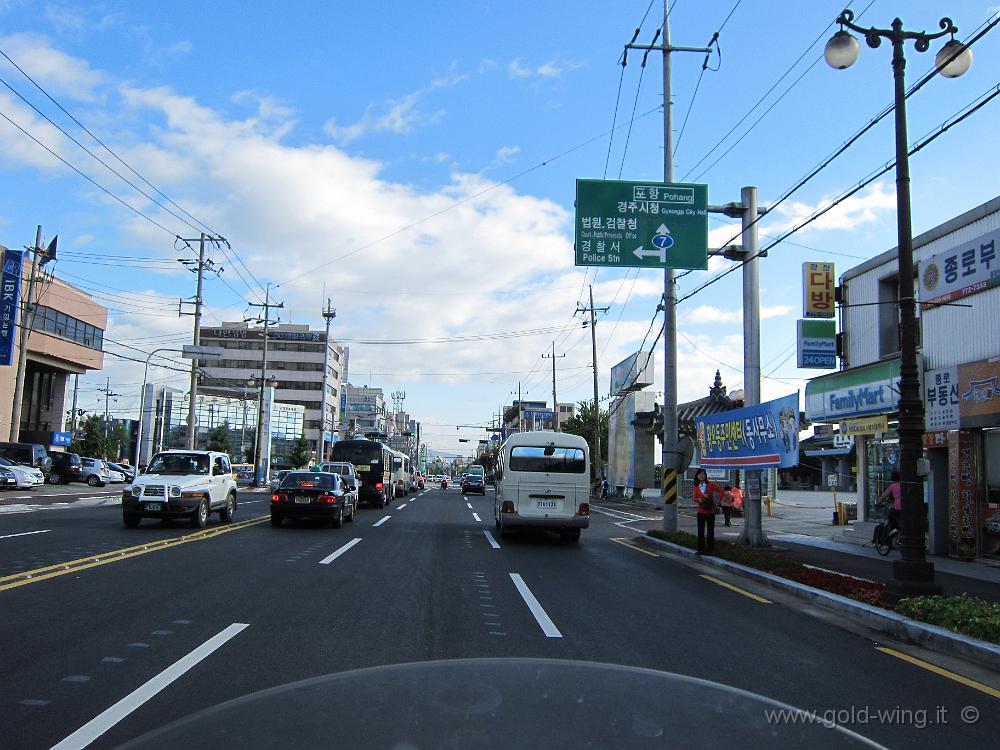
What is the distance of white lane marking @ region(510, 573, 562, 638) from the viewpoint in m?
7.31

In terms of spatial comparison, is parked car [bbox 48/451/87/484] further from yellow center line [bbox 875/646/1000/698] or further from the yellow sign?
yellow center line [bbox 875/646/1000/698]

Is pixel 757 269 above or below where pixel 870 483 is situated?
above

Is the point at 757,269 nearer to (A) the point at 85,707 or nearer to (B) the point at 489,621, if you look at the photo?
(B) the point at 489,621

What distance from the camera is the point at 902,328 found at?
9633 millimetres

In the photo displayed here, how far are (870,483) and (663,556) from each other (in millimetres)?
7154

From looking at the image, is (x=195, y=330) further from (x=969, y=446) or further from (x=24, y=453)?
(x=969, y=446)

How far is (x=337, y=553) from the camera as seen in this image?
13.5 metres

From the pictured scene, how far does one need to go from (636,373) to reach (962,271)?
27345 millimetres

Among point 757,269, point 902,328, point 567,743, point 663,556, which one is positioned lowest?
point 663,556

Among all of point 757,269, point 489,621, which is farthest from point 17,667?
point 757,269

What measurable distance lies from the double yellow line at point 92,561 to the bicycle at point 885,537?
14.3 metres

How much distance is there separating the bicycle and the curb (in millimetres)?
5186

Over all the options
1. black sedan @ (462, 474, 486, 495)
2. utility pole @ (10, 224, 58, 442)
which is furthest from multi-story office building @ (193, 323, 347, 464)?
utility pole @ (10, 224, 58, 442)

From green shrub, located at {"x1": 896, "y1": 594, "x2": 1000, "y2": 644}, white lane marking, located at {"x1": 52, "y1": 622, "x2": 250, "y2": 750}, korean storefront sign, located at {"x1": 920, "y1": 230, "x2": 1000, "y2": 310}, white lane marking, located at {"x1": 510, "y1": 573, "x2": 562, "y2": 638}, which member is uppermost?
korean storefront sign, located at {"x1": 920, "y1": 230, "x2": 1000, "y2": 310}
